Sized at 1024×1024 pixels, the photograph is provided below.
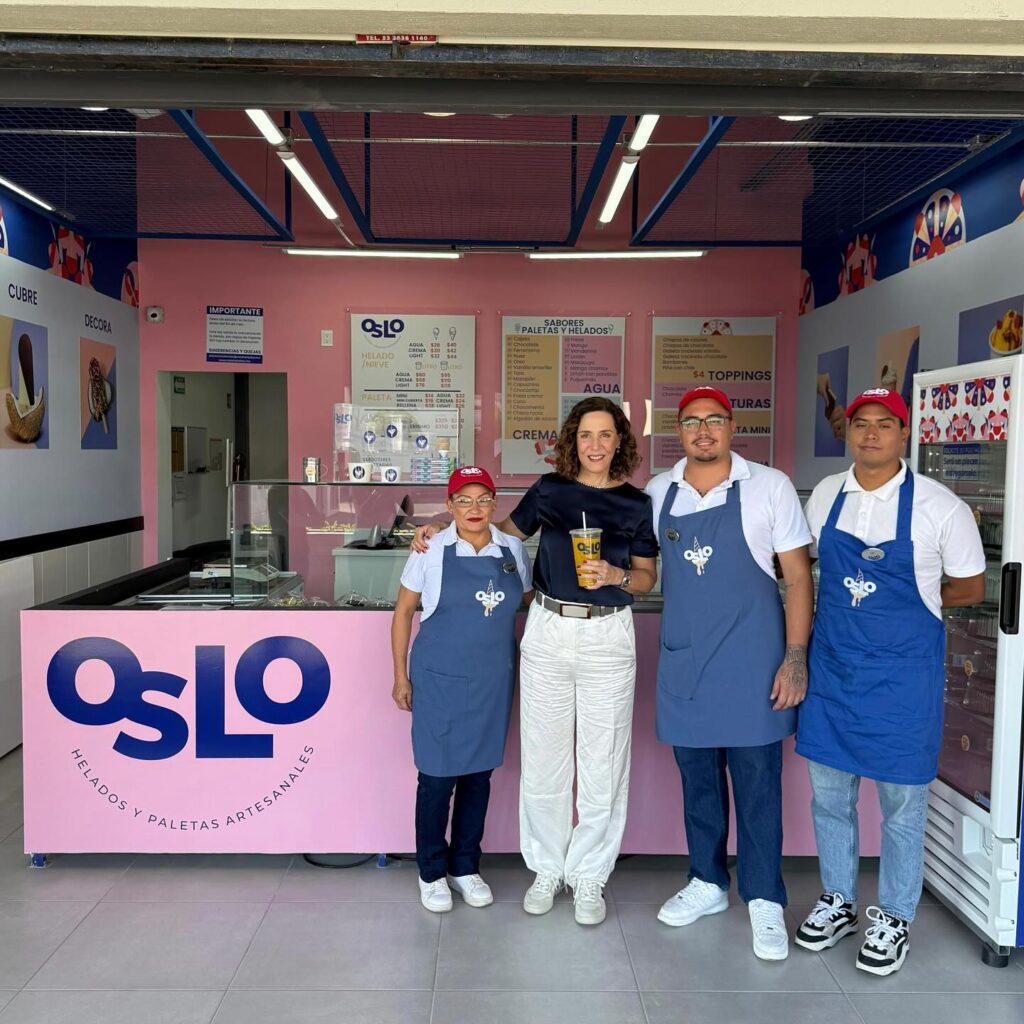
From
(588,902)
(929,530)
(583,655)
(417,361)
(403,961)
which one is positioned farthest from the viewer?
(417,361)

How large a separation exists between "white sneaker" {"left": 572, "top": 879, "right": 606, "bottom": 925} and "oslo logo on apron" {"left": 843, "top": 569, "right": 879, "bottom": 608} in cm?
117

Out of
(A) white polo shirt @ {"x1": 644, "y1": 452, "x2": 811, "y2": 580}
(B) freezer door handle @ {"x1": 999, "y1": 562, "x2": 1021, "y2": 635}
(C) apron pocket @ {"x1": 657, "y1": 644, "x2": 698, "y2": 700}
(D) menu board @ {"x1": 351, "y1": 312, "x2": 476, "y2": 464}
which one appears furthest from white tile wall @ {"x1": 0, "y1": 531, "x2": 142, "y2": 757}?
(B) freezer door handle @ {"x1": 999, "y1": 562, "x2": 1021, "y2": 635}

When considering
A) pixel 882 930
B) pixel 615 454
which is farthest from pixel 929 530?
pixel 882 930

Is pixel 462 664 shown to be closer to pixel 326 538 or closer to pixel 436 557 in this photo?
pixel 436 557

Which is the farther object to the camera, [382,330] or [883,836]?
[382,330]

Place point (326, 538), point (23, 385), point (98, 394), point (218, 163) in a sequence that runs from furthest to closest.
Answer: point (98, 394)
point (23, 385)
point (218, 163)
point (326, 538)

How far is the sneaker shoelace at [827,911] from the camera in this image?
2.73 m

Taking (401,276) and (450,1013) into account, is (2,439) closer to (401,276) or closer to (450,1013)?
(401,276)

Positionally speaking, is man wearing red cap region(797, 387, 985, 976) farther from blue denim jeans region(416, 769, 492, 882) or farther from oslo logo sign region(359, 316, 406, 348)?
oslo logo sign region(359, 316, 406, 348)

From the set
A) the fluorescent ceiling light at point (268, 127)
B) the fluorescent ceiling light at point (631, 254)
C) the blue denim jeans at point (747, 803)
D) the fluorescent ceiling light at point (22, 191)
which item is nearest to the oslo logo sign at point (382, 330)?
the fluorescent ceiling light at point (631, 254)

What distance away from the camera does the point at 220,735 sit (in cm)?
322

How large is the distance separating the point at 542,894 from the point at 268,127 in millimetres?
2822

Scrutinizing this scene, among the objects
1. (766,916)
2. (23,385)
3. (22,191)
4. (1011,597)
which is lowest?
(766,916)

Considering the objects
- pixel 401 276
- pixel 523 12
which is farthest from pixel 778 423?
pixel 523 12
